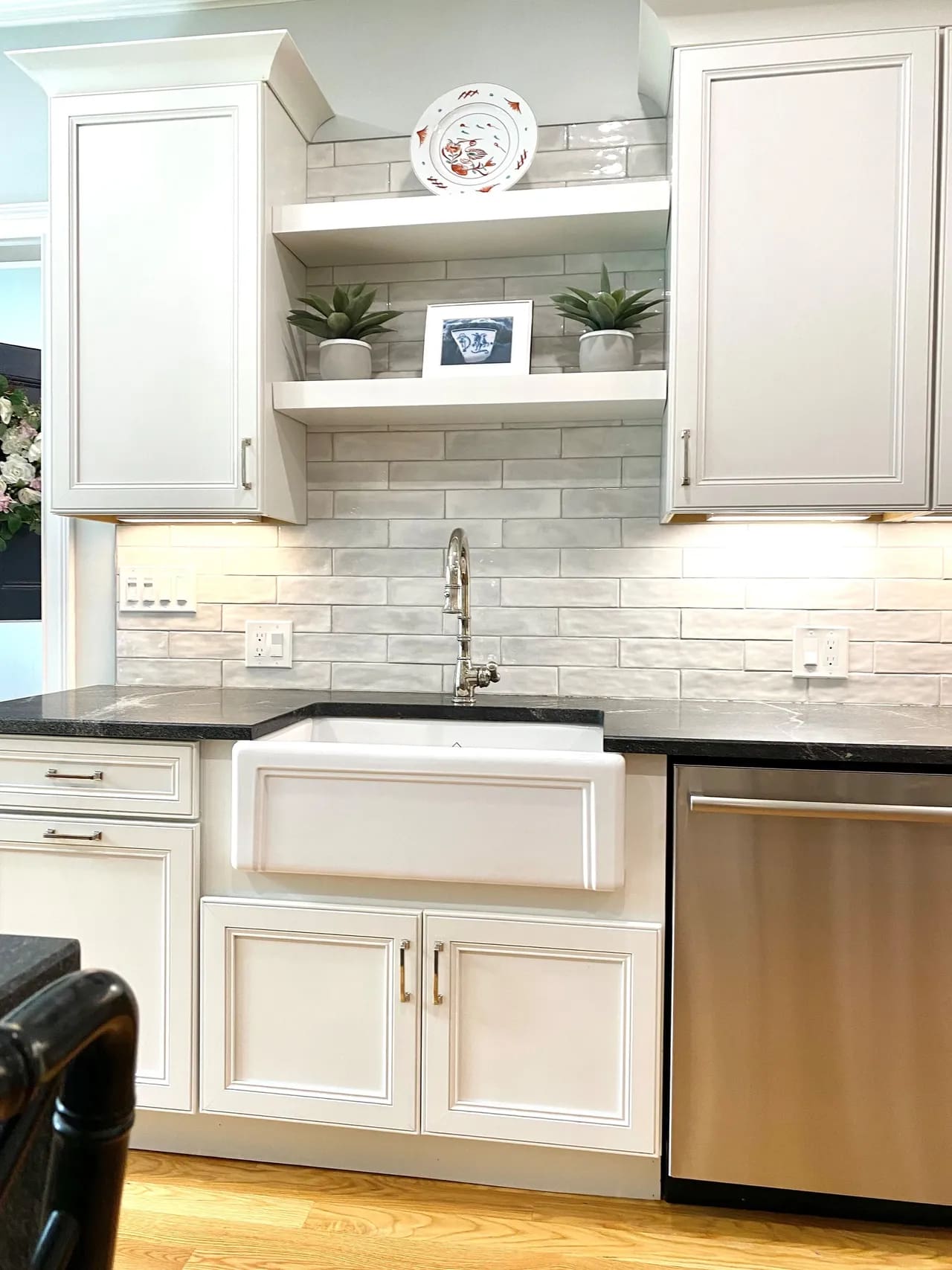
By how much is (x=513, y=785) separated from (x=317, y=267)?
154 centimetres

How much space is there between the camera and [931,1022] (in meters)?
1.68

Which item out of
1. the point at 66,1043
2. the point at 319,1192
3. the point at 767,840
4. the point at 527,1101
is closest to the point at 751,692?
the point at 767,840

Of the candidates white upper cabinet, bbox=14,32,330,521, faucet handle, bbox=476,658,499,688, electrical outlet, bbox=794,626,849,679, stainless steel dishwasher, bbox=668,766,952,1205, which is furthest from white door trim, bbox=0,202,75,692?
electrical outlet, bbox=794,626,849,679

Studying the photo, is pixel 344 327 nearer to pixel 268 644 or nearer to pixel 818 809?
pixel 268 644

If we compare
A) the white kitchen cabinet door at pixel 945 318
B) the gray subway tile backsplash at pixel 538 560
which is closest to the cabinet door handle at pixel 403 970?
the gray subway tile backsplash at pixel 538 560

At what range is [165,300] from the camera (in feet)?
7.13

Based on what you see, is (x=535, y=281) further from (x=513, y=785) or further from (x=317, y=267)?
(x=513, y=785)

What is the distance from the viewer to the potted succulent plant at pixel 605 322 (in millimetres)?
2135

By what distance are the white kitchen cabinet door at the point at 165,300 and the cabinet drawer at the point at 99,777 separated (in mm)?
601

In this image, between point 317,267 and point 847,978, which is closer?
point 847,978

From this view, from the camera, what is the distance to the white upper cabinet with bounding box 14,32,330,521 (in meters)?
2.14

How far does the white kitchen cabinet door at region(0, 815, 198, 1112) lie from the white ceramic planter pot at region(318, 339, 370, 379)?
1138mm

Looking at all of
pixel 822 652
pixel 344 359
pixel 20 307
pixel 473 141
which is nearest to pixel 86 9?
pixel 20 307

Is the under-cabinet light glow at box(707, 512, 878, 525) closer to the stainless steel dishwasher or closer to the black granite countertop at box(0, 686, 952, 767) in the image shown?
the black granite countertop at box(0, 686, 952, 767)
